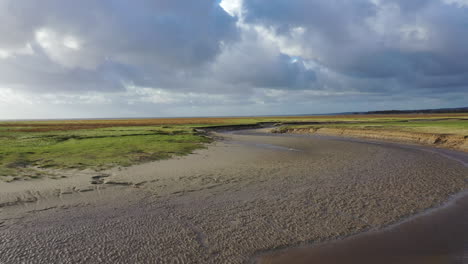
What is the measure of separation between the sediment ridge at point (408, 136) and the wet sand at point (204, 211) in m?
15.5

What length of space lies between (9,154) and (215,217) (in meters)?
21.8

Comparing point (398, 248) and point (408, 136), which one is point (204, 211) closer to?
point (398, 248)

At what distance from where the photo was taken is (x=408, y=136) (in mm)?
36156

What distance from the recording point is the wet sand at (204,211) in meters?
7.17

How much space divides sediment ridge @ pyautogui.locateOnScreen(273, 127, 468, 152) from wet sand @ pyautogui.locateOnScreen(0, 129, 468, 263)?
51.0ft

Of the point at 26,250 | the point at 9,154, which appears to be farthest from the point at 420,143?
the point at 9,154

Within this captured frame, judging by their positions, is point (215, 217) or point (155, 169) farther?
point (155, 169)

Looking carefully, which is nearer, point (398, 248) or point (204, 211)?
point (398, 248)

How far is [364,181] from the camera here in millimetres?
14367

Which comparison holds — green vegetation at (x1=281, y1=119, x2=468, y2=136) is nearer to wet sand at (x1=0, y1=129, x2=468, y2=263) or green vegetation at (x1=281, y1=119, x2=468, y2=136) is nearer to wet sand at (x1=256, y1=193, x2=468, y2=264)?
wet sand at (x1=0, y1=129, x2=468, y2=263)

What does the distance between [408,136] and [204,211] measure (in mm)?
35618

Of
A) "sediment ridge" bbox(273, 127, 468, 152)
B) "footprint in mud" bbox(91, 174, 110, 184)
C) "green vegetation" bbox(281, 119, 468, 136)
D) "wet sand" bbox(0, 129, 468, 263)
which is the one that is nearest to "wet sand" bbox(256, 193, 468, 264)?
"wet sand" bbox(0, 129, 468, 263)

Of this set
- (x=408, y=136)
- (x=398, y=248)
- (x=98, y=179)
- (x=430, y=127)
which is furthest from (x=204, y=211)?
(x=430, y=127)

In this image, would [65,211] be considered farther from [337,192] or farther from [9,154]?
[9,154]
